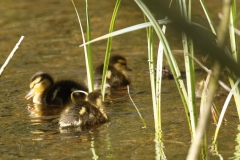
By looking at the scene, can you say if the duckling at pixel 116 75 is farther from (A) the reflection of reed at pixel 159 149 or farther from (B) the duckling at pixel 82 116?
(A) the reflection of reed at pixel 159 149

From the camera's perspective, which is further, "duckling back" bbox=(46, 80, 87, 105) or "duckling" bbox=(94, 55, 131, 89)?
"duckling" bbox=(94, 55, 131, 89)

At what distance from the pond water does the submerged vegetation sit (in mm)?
29

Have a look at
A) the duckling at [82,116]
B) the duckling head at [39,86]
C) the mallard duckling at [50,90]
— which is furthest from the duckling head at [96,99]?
the duckling head at [39,86]

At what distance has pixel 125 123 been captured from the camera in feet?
13.3

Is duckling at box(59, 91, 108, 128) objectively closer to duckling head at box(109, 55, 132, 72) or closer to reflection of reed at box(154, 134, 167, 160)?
reflection of reed at box(154, 134, 167, 160)

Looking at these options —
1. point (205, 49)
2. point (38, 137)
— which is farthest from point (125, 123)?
point (205, 49)

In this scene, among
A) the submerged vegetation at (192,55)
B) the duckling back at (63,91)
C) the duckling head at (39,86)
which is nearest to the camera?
the submerged vegetation at (192,55)

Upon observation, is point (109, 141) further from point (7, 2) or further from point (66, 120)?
point (7, 2)

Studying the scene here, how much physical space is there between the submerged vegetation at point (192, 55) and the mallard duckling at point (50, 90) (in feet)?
2.70

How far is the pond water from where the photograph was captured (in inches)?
135

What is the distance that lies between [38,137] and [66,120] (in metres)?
0.28

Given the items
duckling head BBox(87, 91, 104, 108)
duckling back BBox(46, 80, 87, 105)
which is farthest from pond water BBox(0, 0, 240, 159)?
duckling back BBox(46, 80, 87, 105)

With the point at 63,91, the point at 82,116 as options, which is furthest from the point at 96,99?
the point at 63,91

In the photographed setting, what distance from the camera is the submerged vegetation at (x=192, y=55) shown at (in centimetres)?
69
